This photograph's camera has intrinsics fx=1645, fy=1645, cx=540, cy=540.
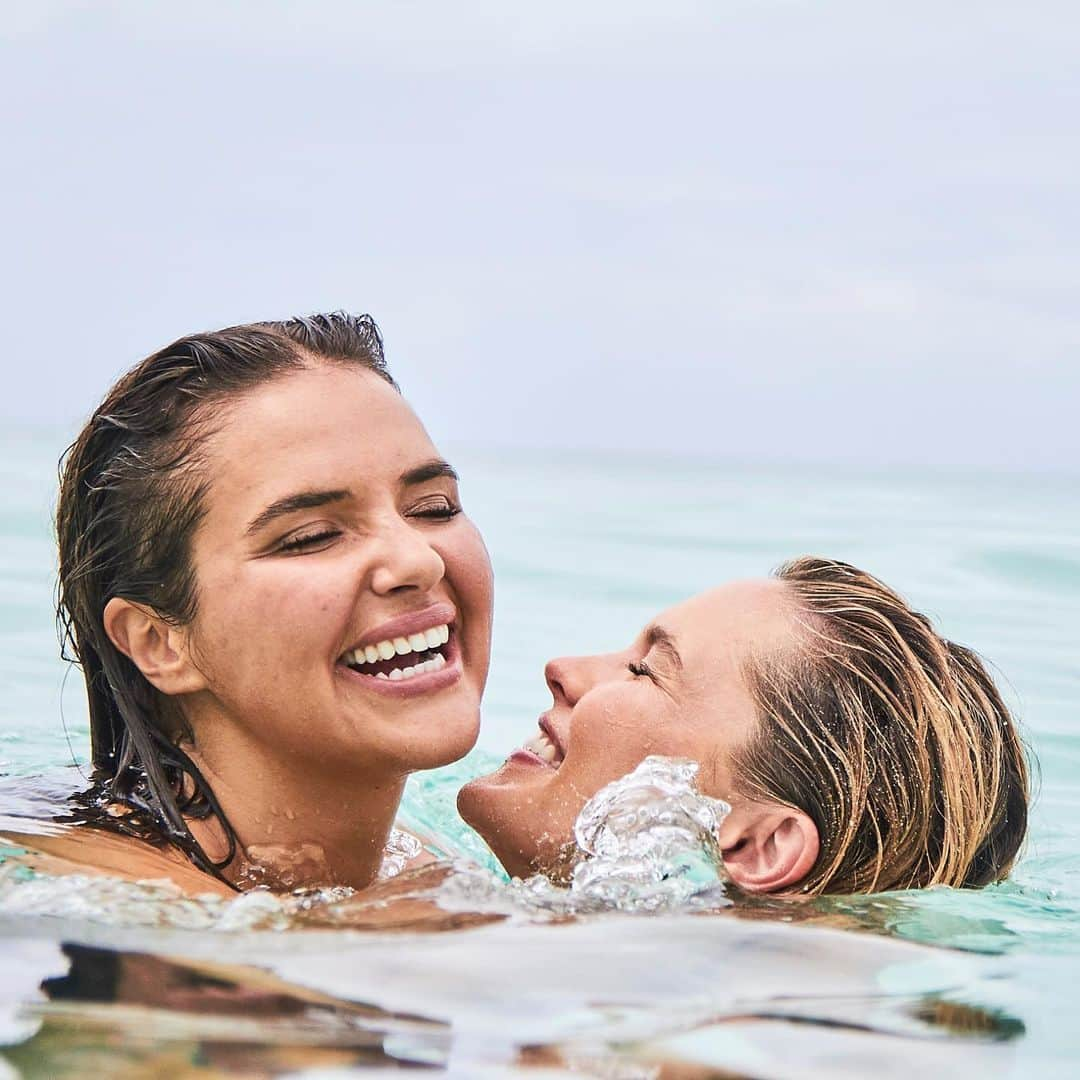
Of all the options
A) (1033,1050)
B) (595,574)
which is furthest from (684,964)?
(595,574)

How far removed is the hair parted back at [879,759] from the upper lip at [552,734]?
42 cm

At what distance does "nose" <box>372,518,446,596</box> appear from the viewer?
10.4ft

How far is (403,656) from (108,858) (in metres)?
0.69

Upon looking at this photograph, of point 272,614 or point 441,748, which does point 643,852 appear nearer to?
point 441,748

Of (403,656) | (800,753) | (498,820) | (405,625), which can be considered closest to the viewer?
(405,625)

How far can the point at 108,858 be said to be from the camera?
318cm

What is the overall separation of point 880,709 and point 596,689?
24.7 inches

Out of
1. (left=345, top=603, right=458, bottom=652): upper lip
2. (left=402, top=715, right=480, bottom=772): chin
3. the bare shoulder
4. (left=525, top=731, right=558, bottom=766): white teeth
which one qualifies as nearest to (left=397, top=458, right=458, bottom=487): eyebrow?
(left=345, top=603, right=458, bottom=652): upper lip

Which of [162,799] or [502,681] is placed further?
[502,681]

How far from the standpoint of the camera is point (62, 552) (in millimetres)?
3580

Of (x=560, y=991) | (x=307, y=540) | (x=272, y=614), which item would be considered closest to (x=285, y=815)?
(x=272, y=614)

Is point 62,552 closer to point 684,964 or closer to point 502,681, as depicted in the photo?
point 684,964

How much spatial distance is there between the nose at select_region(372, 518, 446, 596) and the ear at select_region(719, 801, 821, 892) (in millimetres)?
888

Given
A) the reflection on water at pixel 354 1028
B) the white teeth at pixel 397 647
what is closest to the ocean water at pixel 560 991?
the reflection on water at pixel 354 1028
